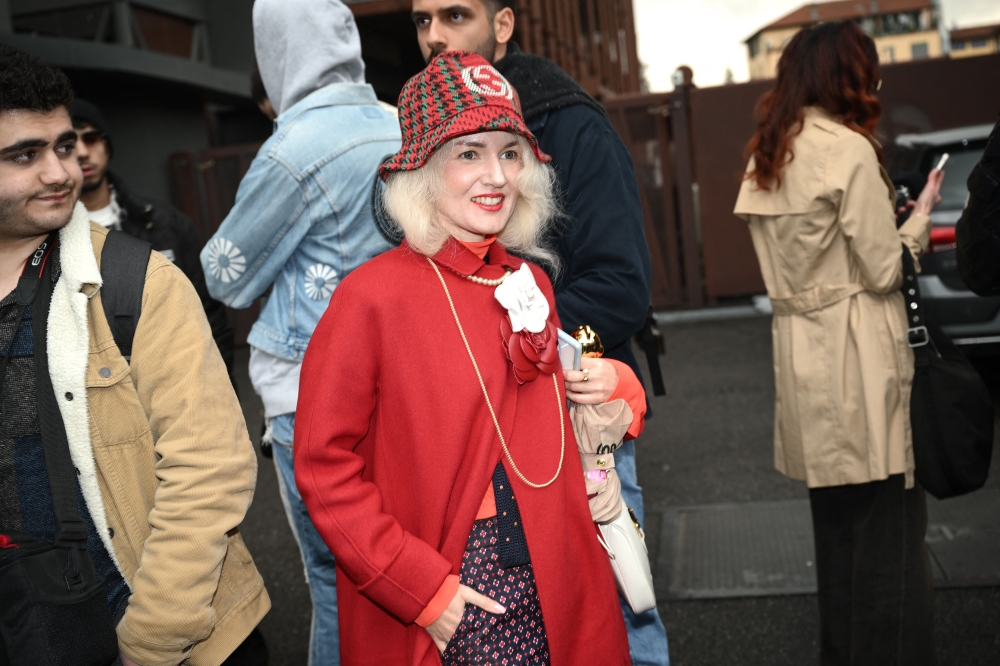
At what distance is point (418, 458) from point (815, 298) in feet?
5.79

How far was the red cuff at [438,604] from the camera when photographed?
1.79 metres

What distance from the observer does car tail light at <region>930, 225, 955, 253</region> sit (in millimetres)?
5734

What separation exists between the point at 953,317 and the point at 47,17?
14121 mm

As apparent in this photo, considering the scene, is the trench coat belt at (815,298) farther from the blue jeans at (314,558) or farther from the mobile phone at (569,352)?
Result: the blue jeans at (314,558)

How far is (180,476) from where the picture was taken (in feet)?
6.41

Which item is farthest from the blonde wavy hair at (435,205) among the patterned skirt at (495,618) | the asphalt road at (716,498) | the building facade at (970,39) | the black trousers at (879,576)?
the building facade at (970,39)

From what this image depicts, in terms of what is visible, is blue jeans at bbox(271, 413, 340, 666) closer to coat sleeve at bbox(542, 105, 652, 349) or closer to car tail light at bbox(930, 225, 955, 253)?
coat sleeve at bbox(542, 105, 652, 349)

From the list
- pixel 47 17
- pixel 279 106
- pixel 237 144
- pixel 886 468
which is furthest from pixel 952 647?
pixel 47 17

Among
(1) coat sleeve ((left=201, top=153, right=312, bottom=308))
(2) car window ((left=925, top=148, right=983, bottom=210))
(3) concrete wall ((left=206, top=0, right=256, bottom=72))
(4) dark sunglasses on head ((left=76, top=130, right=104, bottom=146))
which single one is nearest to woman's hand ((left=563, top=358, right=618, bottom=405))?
(1) coat sleeve ((left=201, top=153, right=312, bottom=308))

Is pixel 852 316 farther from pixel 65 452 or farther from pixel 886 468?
pixel 65 452

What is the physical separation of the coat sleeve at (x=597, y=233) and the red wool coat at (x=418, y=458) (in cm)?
41

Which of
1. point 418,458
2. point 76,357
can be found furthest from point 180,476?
point 418,458

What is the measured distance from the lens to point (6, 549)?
167cm

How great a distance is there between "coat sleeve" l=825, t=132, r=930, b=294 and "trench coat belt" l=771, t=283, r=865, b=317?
0.25ft
